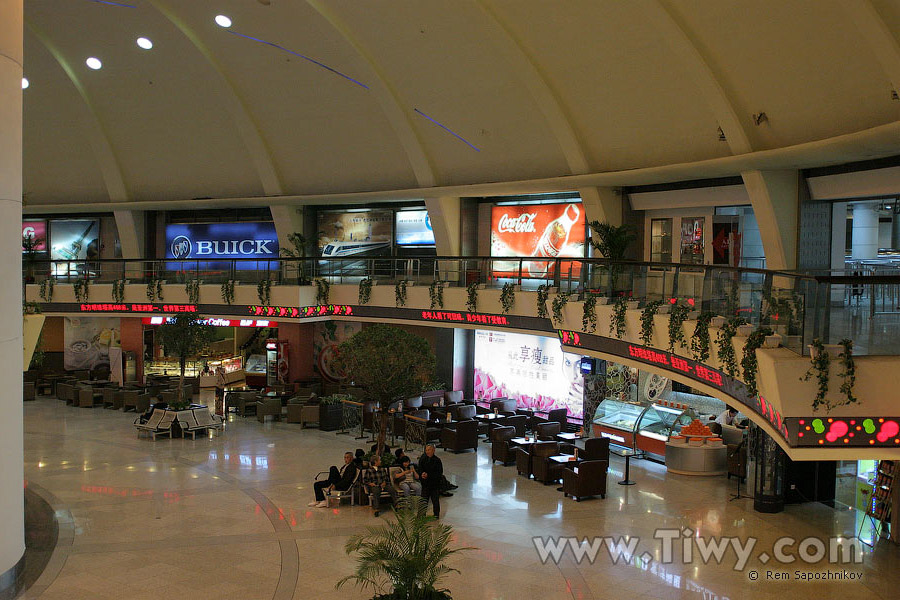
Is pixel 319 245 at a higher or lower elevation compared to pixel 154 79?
lower

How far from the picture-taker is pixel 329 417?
68.1 feet

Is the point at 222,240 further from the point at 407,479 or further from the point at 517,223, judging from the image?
the point at 407,479

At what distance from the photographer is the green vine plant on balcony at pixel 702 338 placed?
10.0 meters

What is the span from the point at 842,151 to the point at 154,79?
58.8 ft

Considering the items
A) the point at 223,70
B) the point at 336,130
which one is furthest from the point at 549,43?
the point at 223,70

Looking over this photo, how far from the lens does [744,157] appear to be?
45.1 ft

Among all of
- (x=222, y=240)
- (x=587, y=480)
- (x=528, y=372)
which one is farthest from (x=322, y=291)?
(x=587, y=480)

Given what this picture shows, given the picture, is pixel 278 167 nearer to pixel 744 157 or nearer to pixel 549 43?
pixel 549 43

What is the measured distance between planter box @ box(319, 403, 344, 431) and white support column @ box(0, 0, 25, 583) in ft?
35.7

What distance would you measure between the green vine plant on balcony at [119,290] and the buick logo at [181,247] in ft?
13.6

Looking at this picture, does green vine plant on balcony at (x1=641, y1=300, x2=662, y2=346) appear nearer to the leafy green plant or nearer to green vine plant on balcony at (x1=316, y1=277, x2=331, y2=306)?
the leafy green plant

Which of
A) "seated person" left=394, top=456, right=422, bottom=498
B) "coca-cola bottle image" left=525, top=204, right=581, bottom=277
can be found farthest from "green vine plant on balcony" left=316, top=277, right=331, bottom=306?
"seated person" left=394, top=456, right=422, bottom=498

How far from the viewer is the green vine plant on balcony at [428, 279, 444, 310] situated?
779 inches

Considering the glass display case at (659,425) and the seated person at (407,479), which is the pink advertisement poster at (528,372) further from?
the seated person at (407,479)
